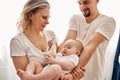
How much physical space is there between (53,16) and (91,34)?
0.56m

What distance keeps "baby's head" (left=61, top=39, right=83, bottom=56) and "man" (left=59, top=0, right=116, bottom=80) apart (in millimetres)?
33

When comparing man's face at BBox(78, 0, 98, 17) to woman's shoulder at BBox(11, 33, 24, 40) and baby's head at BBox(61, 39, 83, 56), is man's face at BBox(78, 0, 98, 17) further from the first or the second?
woman's shoulder at BBox(11, 33, 24, 40)

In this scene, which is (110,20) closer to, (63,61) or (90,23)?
(90,23)

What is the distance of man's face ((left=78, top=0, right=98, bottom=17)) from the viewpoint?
4.90 ft

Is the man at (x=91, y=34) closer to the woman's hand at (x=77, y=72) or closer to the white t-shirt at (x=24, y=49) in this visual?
the woman's hand at (x=77, y=72)

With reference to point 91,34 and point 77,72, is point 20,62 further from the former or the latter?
point 91,34

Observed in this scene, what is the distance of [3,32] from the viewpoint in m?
1.90

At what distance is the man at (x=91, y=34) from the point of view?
143 cm

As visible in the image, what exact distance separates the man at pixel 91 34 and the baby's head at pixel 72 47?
1.3 inches

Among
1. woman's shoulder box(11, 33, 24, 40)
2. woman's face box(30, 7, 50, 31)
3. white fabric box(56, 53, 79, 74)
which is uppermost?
woman's face box(30, 7, 50, 31)

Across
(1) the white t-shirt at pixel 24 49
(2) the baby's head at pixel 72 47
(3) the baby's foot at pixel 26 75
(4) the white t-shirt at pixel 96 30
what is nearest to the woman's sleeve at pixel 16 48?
(1) the white t-shirt at pixel 24 49

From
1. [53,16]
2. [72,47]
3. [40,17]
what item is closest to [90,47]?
[72,47]

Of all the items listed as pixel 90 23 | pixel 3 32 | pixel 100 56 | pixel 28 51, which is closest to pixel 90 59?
pixel 100 56

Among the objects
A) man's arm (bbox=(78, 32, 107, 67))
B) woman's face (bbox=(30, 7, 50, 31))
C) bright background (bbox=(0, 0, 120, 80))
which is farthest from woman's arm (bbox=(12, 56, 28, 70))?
bright background (bbox=(0, 0, 120, 80))
